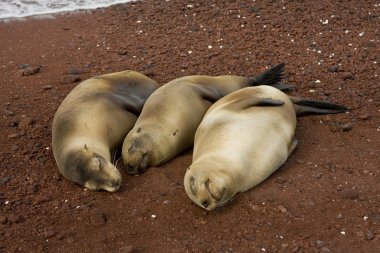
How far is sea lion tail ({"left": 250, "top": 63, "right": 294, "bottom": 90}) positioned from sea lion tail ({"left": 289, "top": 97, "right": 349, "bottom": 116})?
0.47 m

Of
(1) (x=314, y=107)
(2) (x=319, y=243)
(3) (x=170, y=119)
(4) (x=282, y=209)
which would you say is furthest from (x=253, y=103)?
(2) (x=319, y=243)

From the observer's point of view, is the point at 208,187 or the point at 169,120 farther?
the point at 169,120

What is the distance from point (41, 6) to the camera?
31.0ft

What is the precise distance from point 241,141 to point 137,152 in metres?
0.80

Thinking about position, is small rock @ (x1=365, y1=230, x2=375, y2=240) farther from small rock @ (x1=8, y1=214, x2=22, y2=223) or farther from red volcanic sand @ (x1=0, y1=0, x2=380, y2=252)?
small rock @ (x1=8, y1=214, x2=22, y2=223)

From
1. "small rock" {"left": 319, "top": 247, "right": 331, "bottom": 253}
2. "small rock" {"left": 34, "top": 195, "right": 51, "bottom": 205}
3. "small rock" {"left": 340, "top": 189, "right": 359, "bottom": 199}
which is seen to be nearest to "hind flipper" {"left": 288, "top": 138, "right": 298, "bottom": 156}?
"small rock" {"left": 340, "top": 189, "right": 359, "bottom": 199}

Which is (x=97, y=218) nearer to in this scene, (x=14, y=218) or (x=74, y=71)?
(x=14, y=218)

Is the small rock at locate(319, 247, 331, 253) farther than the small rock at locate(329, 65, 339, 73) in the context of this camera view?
No

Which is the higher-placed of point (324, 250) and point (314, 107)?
point (324, 250)

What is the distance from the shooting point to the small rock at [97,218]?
13.7 ft

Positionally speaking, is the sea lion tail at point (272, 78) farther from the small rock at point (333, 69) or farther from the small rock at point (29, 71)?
the small rock at point (29, 71)

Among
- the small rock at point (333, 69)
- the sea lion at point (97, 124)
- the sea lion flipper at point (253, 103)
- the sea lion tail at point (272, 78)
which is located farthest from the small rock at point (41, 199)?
the small rock at point (333, 69)

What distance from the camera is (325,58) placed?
665 cm

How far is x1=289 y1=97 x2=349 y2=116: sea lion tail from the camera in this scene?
5.53 m
